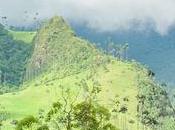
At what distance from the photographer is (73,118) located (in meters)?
61.7

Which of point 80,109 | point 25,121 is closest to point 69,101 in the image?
point 80,109

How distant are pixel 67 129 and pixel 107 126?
15.4 ft

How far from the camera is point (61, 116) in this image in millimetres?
60906

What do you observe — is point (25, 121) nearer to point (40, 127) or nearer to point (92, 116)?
point (40, 127)

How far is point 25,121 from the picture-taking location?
60.2 m

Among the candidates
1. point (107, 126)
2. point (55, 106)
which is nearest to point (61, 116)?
point (55, 106)

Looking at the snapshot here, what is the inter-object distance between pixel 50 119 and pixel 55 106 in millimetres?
1841

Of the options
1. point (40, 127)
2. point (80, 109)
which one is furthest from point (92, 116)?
point (40, 127)

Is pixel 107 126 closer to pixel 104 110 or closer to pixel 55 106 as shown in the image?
pixel 104 110

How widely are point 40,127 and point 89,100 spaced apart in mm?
6051

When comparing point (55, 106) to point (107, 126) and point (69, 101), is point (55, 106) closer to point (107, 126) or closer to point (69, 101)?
point (69, 101)

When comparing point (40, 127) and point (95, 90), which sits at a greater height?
point (95, 90)

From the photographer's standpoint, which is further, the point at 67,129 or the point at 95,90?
the point at 95,90

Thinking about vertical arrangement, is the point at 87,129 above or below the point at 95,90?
below
